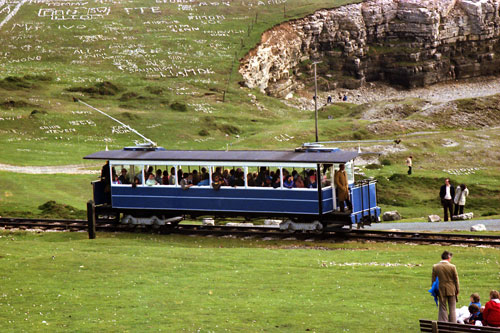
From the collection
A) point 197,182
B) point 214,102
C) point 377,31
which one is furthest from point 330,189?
point 377,31

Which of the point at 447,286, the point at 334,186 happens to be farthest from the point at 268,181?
the point at 447,286

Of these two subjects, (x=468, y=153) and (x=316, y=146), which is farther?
(x=468, y=153)

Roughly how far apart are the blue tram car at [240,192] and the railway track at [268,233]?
57 centimetres

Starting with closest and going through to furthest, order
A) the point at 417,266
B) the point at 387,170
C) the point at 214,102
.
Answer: the point at 417,266 < the point at 387,170 < the point at 214,102

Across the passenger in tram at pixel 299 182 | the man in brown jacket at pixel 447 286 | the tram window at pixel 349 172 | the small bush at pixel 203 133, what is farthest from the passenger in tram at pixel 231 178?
the small bush at pixel 203 133

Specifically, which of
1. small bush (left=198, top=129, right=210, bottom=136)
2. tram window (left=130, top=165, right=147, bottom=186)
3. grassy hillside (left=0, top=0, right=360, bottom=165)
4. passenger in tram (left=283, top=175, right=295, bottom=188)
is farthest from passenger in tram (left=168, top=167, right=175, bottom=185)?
Answer: small bush (left=198, top=129, right=210, bottom=136)

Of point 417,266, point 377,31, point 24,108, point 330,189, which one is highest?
point 377,31

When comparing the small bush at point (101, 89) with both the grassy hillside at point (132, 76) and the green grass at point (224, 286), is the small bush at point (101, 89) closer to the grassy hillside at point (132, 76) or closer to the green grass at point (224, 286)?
the grassy hillside at point (132, 76)

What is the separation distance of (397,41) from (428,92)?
12536 mm

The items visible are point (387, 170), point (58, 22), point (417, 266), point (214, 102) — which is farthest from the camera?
point (58, 22)

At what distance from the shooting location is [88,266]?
27.5 m

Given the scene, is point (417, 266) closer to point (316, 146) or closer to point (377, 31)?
point (316, 146)

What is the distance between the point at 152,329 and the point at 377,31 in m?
135

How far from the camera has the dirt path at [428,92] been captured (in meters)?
138
